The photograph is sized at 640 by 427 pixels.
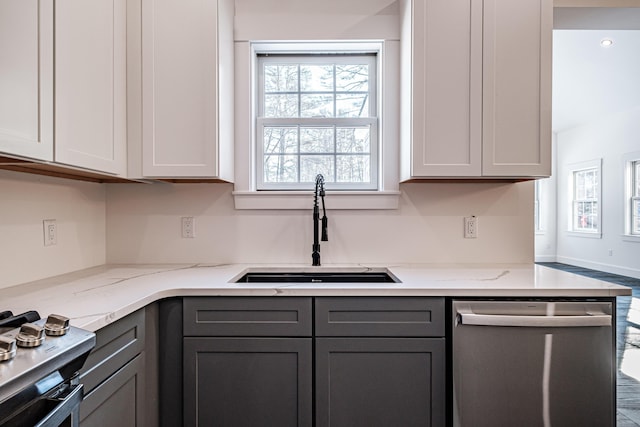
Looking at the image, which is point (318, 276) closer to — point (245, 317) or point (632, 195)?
point (245, 317)

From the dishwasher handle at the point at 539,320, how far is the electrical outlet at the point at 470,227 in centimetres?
72

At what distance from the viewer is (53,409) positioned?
80cm

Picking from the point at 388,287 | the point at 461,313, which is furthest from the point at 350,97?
the point at 461,313

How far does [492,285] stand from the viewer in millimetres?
1575

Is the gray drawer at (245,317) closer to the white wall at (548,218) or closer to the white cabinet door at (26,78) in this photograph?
the white cabinet door at (26,78)

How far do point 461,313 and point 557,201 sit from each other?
781 centimetres

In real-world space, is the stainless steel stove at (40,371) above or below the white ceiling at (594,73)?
below

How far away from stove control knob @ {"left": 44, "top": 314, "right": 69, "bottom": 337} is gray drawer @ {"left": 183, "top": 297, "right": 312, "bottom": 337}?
664 millimetres

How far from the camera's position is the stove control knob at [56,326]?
0.87 meters

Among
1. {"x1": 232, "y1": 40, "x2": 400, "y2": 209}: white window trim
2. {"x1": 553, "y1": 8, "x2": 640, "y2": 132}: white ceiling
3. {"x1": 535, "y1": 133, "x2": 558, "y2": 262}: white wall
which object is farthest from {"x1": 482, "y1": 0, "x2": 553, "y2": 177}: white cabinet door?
{"x1": 535, "y1": 133, "x2": 558, "y2": 262}: white wall

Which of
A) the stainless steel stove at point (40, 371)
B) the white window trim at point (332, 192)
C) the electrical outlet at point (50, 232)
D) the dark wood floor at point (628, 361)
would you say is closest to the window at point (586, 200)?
the dark wood floor at point (628, 361)

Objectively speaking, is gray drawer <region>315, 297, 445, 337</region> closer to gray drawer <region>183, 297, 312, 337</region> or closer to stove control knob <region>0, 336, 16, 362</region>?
gray drawer <region>183, 297, 312, 337</region>

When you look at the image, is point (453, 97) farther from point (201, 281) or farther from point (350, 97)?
point (201, 281)

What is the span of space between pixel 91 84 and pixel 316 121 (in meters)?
1.20
